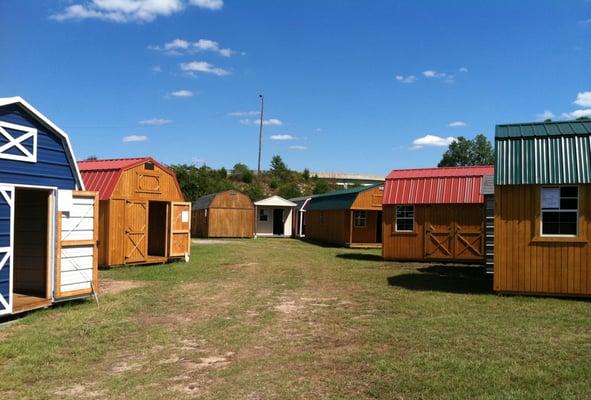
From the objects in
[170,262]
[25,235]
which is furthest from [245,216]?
[25,235]

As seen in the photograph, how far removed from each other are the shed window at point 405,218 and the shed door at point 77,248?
13.0 m

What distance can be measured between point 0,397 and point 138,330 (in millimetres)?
3088

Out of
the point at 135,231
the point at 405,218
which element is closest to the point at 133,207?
the point at 135,231

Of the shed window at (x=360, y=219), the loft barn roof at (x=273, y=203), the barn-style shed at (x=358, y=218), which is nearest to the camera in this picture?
the barn-style shed at (x=358, y=218)

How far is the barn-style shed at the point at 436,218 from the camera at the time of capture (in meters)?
19.9

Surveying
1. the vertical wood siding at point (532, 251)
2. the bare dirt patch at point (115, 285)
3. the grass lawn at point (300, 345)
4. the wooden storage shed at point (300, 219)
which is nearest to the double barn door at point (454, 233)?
the grass lawn at point (300, 345)

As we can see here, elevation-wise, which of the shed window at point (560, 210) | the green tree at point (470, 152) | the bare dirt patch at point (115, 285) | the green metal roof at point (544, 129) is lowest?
the bare dirt patch at point (115, 285)

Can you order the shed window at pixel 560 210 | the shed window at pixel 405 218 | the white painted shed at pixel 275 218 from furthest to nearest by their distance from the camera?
1. the white painted shed at pixel 275 218
2. the shed window at pixel 405 218
3. the shed window at pixel 560 210

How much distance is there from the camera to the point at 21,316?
9.44 meters

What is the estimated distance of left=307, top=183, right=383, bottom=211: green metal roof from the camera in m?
29.1

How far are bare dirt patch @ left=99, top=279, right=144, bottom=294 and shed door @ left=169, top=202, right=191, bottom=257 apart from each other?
461 cm

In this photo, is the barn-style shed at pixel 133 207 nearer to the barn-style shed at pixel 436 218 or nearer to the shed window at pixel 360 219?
the barn-style shed at pixel 436 218

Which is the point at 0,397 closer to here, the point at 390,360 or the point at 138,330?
the point at 138,330

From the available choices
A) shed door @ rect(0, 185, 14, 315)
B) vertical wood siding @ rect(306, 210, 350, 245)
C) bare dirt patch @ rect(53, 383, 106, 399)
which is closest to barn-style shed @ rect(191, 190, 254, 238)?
vertical wood siding @ rect(306, 210, 350, 245)
